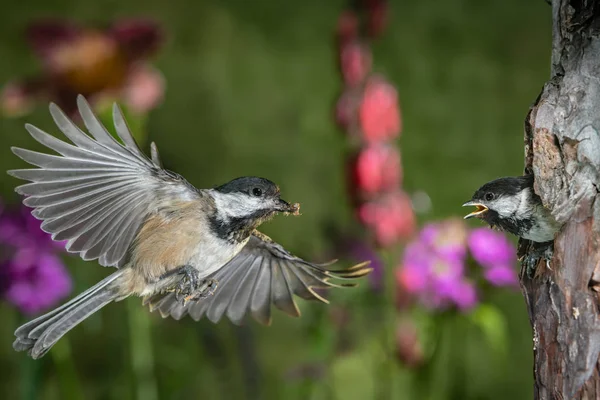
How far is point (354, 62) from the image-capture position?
210 cm

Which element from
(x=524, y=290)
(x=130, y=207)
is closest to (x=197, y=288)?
(x=130, y=207)

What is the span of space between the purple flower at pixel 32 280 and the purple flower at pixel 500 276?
997 millimetres

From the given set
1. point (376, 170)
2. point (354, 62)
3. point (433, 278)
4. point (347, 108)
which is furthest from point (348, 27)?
point (433, 278)

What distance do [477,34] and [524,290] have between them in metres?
1.78

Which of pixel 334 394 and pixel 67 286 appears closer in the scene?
pixel 67 286

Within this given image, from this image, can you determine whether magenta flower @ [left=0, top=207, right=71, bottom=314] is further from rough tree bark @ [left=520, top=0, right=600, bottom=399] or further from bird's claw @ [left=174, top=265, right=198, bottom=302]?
rough tree bark @ [left=520, top=0, right=600, bottom=399]

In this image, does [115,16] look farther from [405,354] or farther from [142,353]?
[405,354]

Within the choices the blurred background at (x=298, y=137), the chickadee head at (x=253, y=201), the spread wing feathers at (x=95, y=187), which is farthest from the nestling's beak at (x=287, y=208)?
the blurred background at (x=298, y=137)

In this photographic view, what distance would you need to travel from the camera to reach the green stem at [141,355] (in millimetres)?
2074

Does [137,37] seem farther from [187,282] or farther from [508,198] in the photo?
[508,198]

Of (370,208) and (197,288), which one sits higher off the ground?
(370,208)

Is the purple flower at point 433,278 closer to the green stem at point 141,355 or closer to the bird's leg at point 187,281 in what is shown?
the green stem at point 141,355

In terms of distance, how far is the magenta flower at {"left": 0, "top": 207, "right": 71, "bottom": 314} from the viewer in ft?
6.12

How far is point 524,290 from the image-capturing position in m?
1.09
